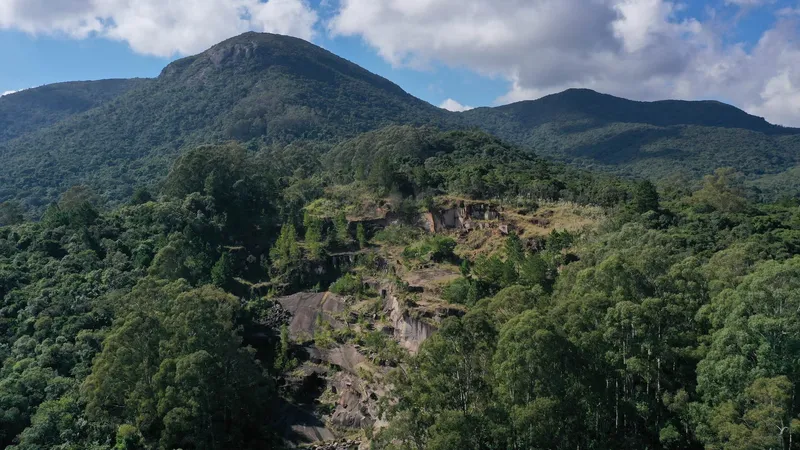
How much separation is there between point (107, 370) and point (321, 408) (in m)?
12.6

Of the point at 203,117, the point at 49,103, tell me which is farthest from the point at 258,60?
the point at 49,103

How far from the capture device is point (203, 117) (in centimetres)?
12900

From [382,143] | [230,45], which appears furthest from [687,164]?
[230,45]

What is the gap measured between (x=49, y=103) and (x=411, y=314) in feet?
543

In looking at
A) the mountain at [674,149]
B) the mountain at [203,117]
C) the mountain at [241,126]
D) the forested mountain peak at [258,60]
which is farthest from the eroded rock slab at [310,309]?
the forested mountain peak at [258,60]

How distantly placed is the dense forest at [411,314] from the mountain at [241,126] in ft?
141

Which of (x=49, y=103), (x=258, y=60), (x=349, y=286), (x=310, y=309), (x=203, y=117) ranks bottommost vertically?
(x=310, y=309)

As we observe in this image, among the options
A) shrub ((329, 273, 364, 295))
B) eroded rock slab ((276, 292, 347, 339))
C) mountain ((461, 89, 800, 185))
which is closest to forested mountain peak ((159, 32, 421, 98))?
mountain ((461, 89, 800, 185))

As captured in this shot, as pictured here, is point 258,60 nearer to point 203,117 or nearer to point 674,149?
point 203,117

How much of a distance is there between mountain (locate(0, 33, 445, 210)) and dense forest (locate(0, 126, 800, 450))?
4140 cm

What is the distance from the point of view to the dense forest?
21250 millimetres

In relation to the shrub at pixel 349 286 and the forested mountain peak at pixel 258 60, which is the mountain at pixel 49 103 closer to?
the forested mountain peak at pixel 258 60

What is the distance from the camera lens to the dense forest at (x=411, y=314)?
21.2 m

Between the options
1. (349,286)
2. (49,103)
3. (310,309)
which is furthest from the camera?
(49,103)
